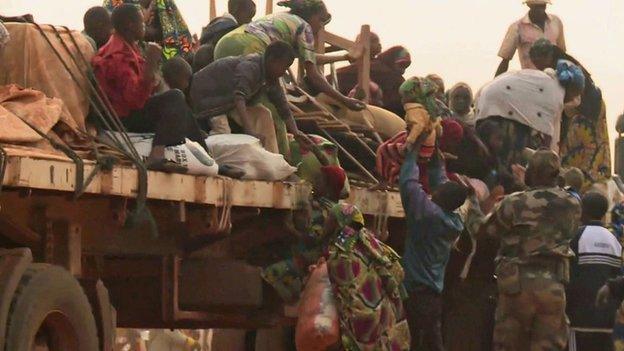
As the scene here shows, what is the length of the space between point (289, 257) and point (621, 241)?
3538mm

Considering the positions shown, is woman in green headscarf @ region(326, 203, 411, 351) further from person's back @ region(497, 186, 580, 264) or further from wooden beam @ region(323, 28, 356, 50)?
wooden beam @ region(323, 28, 356, 50)

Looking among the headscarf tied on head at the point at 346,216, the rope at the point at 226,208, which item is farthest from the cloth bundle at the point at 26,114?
the headscarf tied on head at the point at 346,216

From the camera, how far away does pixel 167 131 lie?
13.4 metres

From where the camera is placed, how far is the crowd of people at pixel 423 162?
1414 cm

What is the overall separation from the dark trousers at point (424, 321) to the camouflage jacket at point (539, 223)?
0.56 metres

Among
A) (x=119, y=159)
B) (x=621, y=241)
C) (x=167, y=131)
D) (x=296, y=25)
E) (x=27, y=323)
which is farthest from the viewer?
(x=621, y=241)

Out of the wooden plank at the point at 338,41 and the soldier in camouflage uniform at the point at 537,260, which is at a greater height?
the wooden plank at the point at 338,41

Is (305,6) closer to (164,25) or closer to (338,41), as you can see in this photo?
(164,25)

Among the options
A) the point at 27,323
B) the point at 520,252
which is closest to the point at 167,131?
the point at 27,323

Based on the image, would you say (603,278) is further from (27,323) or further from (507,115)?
(27,323)

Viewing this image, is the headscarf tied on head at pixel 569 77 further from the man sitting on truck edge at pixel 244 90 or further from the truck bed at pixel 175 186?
the man sitting on truck edge at pixel 244 90

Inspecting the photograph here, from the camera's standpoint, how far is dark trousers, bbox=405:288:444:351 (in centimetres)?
1560

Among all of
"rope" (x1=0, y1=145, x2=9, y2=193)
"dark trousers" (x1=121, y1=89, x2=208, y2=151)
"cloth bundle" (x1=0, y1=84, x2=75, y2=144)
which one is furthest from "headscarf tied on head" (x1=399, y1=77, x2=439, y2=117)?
"rope" (x1=0, y1=145, x2=9, y2=193)

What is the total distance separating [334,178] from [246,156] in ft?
2.30
